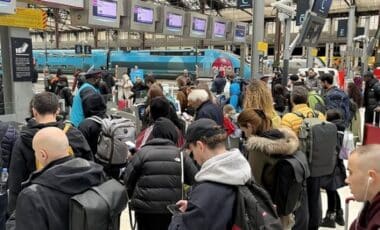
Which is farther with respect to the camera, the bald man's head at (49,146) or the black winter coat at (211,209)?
the bald man's head at (49,146)

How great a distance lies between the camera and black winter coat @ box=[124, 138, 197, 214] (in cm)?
299

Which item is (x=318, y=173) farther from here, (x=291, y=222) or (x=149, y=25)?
(x=149, y=25)

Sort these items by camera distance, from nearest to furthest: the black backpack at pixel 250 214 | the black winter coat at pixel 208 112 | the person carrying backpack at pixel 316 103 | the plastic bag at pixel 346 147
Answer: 1. the black backpack at pixel 250 214
2. the plastic bag at pixel 346 147
3. the black winter coat at pixel 208 112
4. the person carrying backpack at pixel 316 103

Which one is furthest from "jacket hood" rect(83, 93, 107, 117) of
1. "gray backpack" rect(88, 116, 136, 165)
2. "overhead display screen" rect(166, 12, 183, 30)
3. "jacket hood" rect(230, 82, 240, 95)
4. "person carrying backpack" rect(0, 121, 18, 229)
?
"overhead display screen" rect(166, 12, 183, 30)

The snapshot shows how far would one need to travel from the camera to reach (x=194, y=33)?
15.4 metres

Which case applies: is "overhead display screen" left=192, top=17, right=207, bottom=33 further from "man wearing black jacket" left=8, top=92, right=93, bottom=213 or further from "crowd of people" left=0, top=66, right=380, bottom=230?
"man wearing black jacket" left=8, top=92, right=93, bottom=213

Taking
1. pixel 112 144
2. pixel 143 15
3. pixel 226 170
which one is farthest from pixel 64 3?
pixel 226 170

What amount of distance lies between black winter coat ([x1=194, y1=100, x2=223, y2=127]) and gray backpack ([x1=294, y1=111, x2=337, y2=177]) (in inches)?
47.6

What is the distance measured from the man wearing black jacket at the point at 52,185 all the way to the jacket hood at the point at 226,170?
1.91 ft

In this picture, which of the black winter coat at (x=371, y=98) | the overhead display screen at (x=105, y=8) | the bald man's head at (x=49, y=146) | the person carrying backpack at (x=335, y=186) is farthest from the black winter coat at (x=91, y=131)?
the black winter coat at (x=371, y=98)

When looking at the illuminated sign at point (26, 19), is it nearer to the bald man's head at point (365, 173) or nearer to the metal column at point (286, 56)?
the metal column at point (286, 56)

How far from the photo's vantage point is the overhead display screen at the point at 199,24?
15.3 meters

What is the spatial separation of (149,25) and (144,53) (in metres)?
23.2

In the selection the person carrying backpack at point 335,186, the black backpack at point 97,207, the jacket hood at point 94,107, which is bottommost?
the person carrying backpack at point 335,186
